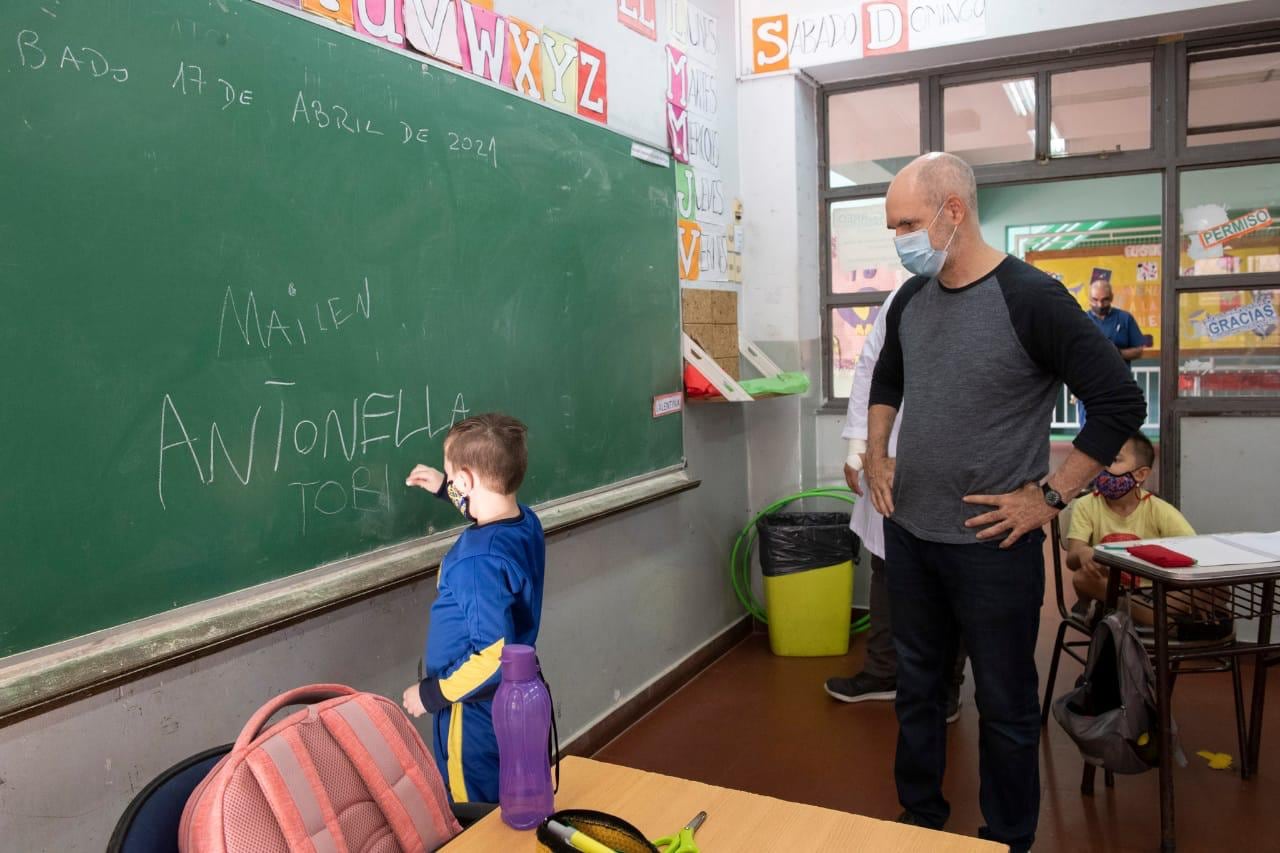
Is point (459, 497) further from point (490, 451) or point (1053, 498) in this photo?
point (1053, 498)

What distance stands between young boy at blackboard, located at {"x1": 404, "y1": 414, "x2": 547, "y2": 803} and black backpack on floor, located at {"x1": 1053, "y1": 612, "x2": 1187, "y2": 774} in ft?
4.89

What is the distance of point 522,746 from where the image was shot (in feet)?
4.18

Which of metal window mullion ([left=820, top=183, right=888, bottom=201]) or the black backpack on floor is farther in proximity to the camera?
metal window mullion ([left=820, top=183, right=888, bottom=201])

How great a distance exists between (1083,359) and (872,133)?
2952 millimetres

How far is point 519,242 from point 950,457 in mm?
1289

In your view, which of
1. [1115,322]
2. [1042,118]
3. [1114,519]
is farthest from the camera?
[1115,322]

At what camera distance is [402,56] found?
2.24m

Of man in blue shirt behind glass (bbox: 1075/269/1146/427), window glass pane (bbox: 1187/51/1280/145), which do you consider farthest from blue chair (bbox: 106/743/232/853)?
man in blue shirt behind glass (bbox: 1075/269/1146/427)

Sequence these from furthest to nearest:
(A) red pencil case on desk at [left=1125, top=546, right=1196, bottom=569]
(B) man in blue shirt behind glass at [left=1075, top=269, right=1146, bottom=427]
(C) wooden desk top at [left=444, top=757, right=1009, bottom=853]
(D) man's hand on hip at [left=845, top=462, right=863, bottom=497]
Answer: (B) man in blue shirt behind glass at [left=1075, top=269, right=1146, bottom=427], (D) man's hand on hip at [left=845, top=462, right=863, bottom=497], (A) red pencil case on desk at [left=1125, top=546, right=1196, bottom=569], (C) wooden desk top at [left=444, top=757, right=1009, bottom=853]

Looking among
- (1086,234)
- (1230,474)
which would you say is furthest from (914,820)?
(1086,234)

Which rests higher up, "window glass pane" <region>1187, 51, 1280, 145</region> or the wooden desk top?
"window glass pane" <region>1187, 51, 1280, 145</region>

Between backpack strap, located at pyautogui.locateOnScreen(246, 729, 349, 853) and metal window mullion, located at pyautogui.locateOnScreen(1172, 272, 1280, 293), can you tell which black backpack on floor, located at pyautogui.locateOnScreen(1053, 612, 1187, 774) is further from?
metal window mullion, located at pyautogui.locateOnScreen(1172, 272, 1280, 293)

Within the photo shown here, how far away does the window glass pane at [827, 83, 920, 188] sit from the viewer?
4.50 metres

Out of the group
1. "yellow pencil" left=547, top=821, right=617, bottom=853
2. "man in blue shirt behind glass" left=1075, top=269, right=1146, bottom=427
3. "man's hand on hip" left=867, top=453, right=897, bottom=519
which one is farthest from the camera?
"man in blue shirt behind glass" left=1075, top=269, right=1146, bottom=427
